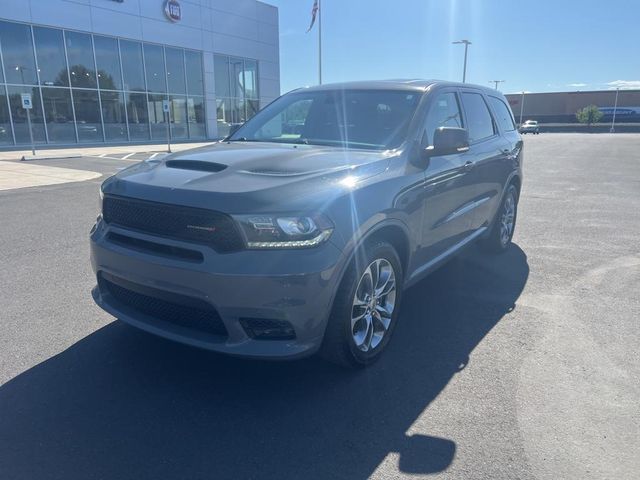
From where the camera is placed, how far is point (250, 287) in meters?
2.60

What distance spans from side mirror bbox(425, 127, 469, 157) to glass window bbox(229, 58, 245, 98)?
3026cm

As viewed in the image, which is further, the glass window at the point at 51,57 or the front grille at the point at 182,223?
the glass window at the point at 51,57

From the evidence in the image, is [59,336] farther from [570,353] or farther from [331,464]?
[570,353]

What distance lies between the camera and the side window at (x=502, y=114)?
18.9 feet

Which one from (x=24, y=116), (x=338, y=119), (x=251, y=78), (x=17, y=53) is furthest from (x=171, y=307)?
(x=251, y=78)

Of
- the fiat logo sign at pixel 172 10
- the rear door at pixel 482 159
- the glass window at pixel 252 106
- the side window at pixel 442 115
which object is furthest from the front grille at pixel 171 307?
the glass window at pixel 252 106

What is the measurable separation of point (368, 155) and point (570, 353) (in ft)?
6.67

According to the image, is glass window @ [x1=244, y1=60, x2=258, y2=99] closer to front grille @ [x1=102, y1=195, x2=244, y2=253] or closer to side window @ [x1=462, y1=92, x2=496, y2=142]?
side window @ [x1=462, y1=92, x2=496, y2=142]

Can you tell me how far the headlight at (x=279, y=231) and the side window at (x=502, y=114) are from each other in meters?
3.87

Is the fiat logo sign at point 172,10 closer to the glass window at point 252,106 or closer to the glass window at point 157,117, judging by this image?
the glass window at point 157,117

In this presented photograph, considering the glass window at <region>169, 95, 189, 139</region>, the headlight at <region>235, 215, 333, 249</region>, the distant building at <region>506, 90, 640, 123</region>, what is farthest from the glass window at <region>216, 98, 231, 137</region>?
the distant building at <region>506, 90, 640, 123</region>

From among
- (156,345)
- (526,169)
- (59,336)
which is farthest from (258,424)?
(526,169)

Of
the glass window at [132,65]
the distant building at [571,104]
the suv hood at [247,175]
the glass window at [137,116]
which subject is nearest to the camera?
the suv hood at [247,175]

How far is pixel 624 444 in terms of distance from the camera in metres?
2.59
